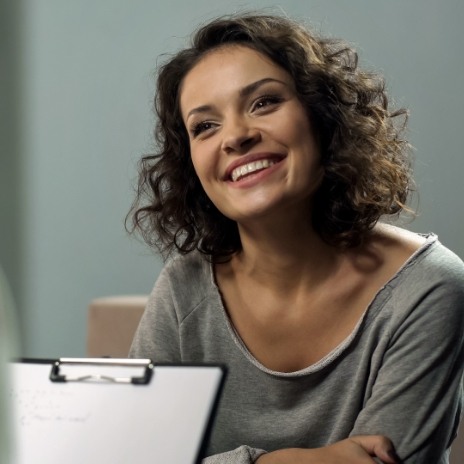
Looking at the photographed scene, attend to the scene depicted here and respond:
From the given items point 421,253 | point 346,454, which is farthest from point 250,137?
point 346,454

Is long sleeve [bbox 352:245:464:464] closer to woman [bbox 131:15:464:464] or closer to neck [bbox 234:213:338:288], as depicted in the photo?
woman [bbox 131:15:464:464]

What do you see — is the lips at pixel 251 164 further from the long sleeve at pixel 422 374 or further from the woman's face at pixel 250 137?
the long sleeve at pixel 422 374

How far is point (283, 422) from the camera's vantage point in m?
1.34

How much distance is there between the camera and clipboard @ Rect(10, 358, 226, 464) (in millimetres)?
758

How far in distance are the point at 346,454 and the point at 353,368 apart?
0.75 ft

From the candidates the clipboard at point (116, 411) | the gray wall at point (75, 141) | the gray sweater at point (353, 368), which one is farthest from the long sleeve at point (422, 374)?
the gray wall at point (75, 141)

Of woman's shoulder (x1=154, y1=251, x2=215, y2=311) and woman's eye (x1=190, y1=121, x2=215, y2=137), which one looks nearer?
woman's eye (x1=190, y1=121, x2=215, y2=137)

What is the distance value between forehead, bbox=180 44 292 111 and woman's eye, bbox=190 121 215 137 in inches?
1.2

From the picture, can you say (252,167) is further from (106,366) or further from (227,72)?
(106,366)

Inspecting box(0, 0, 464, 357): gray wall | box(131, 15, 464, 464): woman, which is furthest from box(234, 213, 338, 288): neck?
box(0, 0, 464, 357): gray wall

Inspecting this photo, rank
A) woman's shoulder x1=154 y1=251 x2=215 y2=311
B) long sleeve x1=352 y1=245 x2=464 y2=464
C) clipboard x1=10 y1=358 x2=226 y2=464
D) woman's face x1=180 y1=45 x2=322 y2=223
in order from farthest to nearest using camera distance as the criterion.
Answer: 1. woman's shoulder x1=154 y1=251 x2=215 y2=311
2. woman's face x1=180 y1=45 x2=322 y2=223
3. long sleeve x1=352 y1=245 x2=464 y2=464
4. clipboard x1=10 y1=358 x2=226 y2=464

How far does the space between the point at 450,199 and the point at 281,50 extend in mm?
916

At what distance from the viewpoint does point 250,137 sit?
50.2 inches

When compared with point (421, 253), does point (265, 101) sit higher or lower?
higher
